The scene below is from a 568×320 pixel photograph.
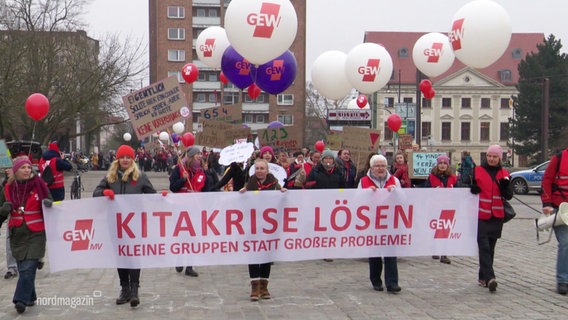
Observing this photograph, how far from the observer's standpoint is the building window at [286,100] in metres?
81.1

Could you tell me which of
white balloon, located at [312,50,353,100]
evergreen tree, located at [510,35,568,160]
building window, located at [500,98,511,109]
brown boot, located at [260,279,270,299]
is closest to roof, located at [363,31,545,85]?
building window, located at [500,98,511,109]

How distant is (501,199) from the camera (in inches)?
316

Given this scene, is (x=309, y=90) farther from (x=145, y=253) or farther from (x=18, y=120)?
(x=145, y=253)

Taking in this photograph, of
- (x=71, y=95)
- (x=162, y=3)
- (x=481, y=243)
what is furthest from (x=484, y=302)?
(x=162, y=3)

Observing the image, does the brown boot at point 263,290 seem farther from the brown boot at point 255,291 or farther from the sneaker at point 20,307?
the sneaker at point 20,307

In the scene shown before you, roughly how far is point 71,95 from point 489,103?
6204 centimetres

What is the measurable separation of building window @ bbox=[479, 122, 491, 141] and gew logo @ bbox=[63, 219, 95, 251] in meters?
84.3

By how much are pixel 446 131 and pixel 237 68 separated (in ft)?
252

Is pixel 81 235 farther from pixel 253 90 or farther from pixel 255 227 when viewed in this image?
pixel 253 90

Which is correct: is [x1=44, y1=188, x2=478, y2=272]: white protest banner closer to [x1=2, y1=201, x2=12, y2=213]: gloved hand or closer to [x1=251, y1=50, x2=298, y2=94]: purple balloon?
[x1=2, y1=201, x2=12, y2=213]: gloved hand

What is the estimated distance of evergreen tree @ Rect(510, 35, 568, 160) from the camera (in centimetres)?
6006

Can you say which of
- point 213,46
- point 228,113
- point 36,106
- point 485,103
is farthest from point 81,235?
point 485,103

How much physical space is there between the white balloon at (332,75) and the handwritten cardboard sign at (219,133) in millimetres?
5134

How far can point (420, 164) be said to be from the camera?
11.8 metres
